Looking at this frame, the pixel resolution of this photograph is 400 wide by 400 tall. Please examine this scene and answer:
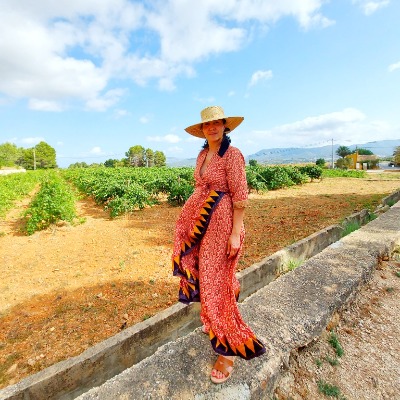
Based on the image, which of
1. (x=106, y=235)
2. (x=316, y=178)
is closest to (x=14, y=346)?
(x=106, y=235)

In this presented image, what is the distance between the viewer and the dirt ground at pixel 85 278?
2883 millimetres

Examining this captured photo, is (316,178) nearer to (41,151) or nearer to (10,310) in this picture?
Result: (10,310)

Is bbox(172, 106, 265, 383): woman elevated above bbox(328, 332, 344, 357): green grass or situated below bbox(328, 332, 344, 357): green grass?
above

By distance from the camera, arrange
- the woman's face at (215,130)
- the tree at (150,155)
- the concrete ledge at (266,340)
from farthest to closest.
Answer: the tree at (150,155)
the woman's face at (215,130)
the concrete ledge at (266,340)

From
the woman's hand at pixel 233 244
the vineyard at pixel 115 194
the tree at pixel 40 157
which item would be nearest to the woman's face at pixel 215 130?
the woman's hand at pixel 233 244

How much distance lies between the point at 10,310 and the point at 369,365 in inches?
157

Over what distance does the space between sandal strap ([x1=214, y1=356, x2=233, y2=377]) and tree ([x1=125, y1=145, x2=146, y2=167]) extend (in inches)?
2681

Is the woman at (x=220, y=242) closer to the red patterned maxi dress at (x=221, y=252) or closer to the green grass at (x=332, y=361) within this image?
the red patterned maxi dress at (x=221, y=252)

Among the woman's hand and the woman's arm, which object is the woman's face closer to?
the woman's arm

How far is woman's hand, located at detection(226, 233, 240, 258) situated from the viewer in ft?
5.55

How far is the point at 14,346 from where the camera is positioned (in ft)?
9.26

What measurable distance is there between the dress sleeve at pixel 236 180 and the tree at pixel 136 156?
2674 inches

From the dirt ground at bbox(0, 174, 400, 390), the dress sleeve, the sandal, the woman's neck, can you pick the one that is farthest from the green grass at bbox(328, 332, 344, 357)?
the dirt ground at bbox(0, 174, 400, 390)

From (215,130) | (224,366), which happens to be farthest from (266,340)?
(215,130)
